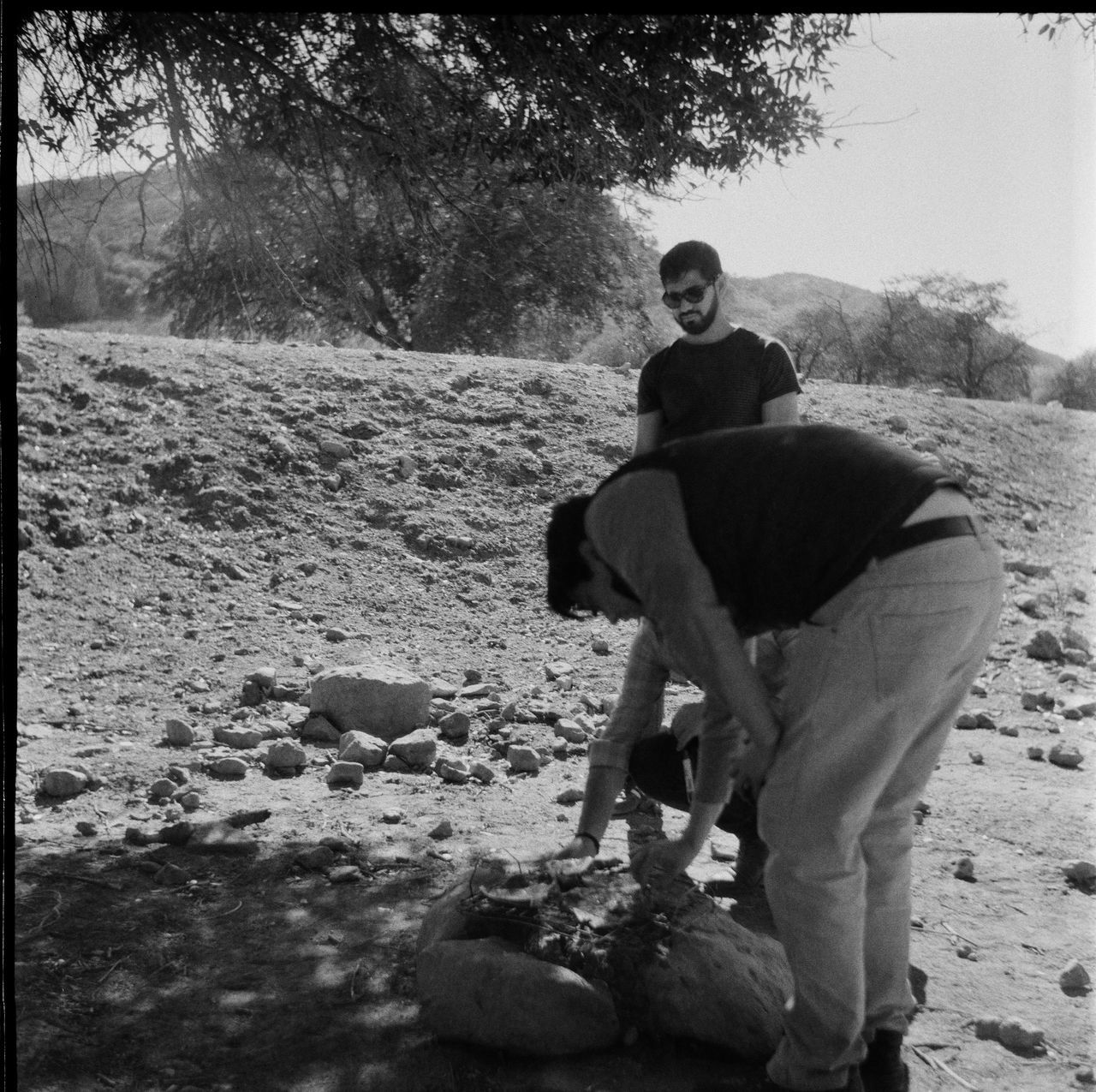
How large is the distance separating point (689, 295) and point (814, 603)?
1765 mm

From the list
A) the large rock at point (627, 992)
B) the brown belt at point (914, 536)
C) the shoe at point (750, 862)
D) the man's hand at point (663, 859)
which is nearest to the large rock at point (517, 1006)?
the large rock at point (627, 992)

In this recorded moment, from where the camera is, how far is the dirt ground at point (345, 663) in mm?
2922

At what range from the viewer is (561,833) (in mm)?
4324

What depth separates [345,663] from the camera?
6.36 m

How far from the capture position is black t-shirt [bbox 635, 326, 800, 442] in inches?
147

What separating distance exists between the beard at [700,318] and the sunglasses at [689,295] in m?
0.04

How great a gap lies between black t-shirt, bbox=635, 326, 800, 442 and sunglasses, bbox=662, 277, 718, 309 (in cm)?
14

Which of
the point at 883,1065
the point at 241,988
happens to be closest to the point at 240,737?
the point at 241,988

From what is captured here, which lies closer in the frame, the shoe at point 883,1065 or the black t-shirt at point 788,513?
the black t-shirt at point 788,513

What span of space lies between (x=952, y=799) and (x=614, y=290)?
28.2ft

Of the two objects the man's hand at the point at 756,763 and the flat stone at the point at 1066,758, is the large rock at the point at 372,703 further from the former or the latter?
the man's hand at the point at 756,763

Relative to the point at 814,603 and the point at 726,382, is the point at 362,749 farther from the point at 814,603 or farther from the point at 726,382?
the point at 814,603

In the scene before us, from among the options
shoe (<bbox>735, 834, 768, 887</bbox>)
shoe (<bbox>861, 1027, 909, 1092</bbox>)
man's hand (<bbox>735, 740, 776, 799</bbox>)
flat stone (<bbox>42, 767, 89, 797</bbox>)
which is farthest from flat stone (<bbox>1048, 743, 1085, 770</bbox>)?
flat stone (<bbox>42, 767, 89, 797</bbox>)

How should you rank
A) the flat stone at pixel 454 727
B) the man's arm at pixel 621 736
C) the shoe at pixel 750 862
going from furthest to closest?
1. the flat stone at pixel 454 727
2. the shoe at pixel 750 862
3. the man's arm at pixel 621 736
